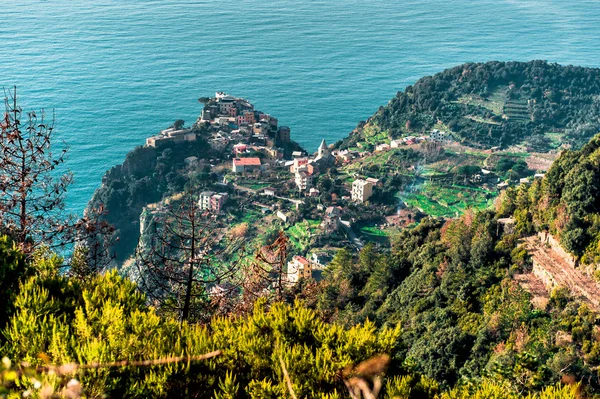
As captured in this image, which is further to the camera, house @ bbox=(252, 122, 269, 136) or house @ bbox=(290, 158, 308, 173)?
house @ bbox=(252, 122, 269, 136)

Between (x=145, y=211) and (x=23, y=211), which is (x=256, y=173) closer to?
(x=145, y=211)

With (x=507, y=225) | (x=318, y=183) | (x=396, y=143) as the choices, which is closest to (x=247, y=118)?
(x=318, y=183)

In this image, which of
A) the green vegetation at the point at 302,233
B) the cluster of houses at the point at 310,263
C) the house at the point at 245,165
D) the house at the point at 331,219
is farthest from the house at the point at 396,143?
the cluster of houses at the point at 310,263

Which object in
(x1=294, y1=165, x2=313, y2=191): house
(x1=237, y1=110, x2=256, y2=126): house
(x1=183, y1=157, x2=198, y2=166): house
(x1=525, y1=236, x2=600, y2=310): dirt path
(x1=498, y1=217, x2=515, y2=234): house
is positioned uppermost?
(x1=237, y1=110, x2=256, y2=126): house

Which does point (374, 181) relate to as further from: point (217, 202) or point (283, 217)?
point (217, 202)

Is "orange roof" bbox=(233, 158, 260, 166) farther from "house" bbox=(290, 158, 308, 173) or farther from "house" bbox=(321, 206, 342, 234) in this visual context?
"house" bbox=(321, 206, 342, 234)

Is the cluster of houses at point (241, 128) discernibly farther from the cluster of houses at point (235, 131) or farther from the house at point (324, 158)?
the house at point (324, 158)

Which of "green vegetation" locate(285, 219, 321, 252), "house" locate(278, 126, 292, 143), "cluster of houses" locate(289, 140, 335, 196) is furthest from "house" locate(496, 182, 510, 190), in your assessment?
"house" locate(278, 126, 292, 143)

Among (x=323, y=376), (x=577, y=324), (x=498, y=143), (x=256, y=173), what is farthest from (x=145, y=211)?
(x=323, y=376)
